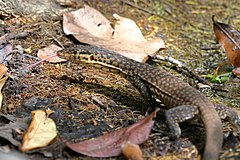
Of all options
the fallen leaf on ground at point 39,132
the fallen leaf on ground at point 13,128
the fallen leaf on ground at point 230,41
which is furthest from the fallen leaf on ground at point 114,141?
the fallen leaf on ground at point 230,41

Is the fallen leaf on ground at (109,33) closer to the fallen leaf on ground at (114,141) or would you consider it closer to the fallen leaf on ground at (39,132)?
the fallen leaf on ground at (114,141)

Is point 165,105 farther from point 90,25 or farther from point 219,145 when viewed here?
point 90,25

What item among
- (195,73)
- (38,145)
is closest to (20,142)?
(38,145)

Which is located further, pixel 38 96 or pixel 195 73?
pixel 195 73

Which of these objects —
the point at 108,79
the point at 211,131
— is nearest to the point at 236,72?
the point at 108,79

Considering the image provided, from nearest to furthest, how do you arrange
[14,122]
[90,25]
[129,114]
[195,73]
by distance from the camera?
[14,122], [129,114], [195,73], [90,25]

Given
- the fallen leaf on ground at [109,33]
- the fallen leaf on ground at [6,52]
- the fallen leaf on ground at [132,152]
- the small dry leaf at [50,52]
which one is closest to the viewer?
the fallen leaf on ground at [132,152]

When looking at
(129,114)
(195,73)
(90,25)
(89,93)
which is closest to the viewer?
(129,114)
